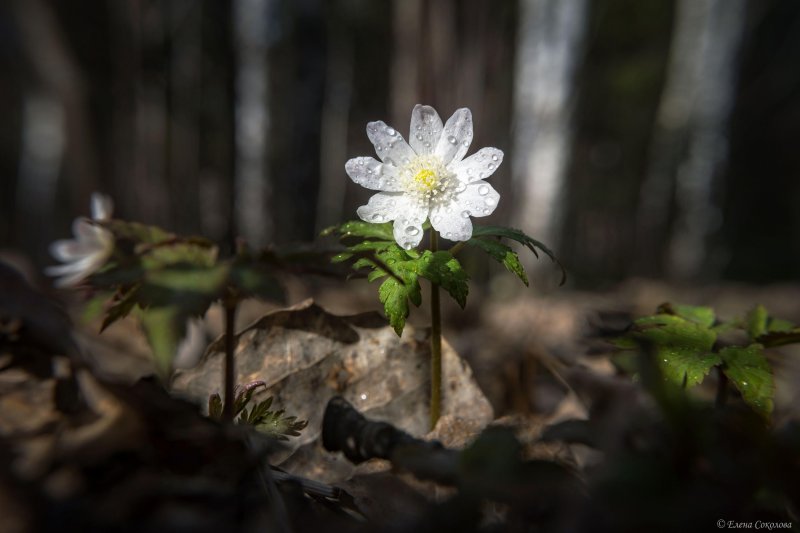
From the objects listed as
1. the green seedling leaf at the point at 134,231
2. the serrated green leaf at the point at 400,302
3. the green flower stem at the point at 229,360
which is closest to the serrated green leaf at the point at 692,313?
the serrated green leaf at the point at 400,302

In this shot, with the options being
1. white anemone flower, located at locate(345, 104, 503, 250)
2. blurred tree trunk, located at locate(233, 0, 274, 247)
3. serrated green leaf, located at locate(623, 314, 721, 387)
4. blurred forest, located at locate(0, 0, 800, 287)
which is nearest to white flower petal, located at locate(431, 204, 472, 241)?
white anemone flower, located at locate(345, 104, 503, 250)

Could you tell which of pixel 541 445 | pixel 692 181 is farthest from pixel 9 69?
pixel 541 445

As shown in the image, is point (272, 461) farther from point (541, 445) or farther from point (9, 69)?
point (9, 69)

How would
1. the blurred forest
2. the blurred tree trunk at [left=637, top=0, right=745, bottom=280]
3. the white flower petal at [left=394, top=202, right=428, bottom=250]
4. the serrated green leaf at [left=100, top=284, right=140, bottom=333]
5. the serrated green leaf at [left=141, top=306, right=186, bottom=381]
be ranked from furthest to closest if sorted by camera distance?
1. the blurred tree trunk at [left=637, top=0, right=745, bottom=280]
2. the blurred forest
3. the white flower petal at [left=394, top=202, right=428, bottom=250]
4. the serrated green leaf at [left=100, top=284, right=140, bottom=333]
5. the serrated green leaf at [left=141, top=306, right=186, bottom=381]

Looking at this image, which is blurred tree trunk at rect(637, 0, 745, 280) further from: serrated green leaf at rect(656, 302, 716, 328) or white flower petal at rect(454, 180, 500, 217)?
white flower petal at rect(454, 180, 500, 217)

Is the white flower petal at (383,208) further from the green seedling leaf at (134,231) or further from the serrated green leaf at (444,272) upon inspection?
the green seedling leaf at (134,231)
